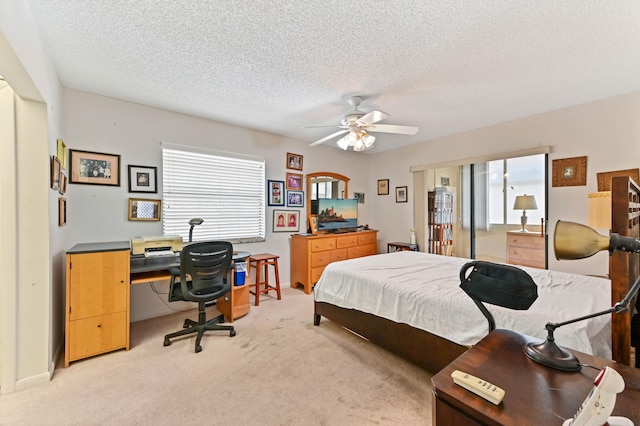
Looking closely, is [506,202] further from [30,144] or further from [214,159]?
[30,144]

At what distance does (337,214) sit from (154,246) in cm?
291

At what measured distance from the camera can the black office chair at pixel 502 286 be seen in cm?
109

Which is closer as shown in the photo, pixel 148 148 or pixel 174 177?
pixel 148 148

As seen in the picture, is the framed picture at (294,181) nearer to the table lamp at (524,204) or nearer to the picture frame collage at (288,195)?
the picture frame collage at (288,195)

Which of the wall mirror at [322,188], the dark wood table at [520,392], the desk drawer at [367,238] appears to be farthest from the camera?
the desk drawer at [367,238]

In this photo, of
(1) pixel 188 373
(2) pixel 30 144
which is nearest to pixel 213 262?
(1) pixel 188 373

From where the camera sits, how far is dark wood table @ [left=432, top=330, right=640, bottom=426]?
70 cm

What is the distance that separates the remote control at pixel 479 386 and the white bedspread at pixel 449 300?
1.04 m

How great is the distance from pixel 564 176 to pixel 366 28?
3.14 m

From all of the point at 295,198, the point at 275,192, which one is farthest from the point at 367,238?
the point at 275,192

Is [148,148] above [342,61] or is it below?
below

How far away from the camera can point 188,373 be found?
214cm

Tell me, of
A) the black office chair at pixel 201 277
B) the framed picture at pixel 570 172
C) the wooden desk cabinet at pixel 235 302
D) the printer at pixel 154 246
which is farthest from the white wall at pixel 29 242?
the framed picture at pixel 570 172

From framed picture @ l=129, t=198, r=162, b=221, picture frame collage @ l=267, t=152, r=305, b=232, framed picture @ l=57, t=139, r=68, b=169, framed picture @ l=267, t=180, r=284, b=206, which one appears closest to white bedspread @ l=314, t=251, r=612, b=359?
picture frame collage @ l=267, t=152, r=305, b=232
